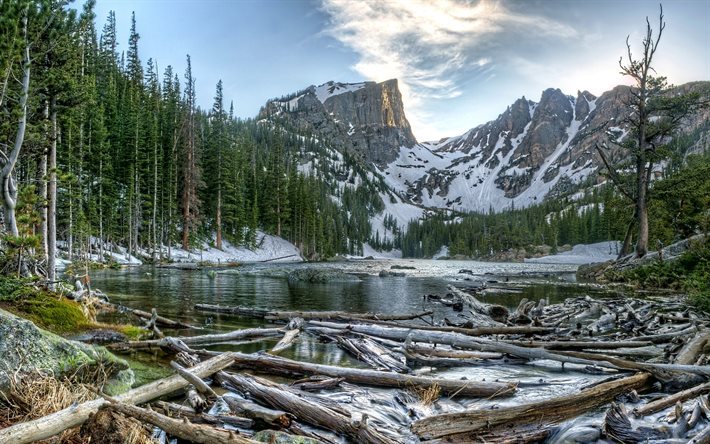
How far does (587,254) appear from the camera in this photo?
378 ft

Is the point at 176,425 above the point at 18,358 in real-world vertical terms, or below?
below

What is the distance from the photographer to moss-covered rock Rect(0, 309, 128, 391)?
5121 millimetres

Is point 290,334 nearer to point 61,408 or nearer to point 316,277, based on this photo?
point 61,408

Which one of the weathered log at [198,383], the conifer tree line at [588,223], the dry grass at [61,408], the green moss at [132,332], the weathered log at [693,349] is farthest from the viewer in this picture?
the conifer tree line at [588,223]

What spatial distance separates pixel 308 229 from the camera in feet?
266

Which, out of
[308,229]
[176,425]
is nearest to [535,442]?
[176,425]

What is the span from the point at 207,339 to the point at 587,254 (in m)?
128

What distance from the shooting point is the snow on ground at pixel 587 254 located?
341 feet

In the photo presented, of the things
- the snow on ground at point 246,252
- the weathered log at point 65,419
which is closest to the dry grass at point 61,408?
the weathered log at point 65,419

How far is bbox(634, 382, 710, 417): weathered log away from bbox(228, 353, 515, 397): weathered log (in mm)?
1727

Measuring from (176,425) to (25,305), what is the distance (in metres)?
7.65

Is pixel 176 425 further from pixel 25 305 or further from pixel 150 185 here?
pixel 150 185

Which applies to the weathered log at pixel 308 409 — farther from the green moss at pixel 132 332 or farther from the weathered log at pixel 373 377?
the green moss at pixel 132 332

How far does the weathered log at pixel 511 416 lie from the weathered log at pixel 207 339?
6.66m
